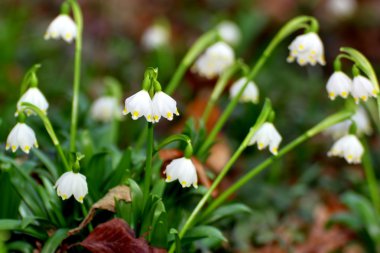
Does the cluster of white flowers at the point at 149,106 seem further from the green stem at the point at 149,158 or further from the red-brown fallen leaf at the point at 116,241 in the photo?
the red-brown fallen leaf at the point at 116,241

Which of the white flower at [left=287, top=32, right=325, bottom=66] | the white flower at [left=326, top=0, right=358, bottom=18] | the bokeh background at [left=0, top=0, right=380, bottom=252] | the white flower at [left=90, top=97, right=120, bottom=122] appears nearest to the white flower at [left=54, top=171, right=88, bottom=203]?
the bokeh background at [left=0, top=0, right=380, bottom=252]

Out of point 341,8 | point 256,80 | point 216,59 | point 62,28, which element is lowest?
point 216,59

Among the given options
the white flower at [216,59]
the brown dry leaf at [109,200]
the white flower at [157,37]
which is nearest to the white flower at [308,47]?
the white flower at [216,59]

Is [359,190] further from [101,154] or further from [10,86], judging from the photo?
[10,86]

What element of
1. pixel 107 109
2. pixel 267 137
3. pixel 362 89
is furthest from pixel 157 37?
pixel 362 89

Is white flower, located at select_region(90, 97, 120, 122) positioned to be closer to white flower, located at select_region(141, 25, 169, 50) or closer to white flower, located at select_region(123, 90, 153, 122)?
white flower, located at select_region(123, 90, 153, 122)

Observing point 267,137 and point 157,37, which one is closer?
point 267,137

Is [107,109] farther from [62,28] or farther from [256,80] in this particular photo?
[256,80]

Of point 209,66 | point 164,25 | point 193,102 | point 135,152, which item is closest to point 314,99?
point 193,102

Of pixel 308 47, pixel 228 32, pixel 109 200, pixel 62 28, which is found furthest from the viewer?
pixel 228 32
